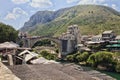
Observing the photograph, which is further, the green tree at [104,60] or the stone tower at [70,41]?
the stone tower at [70,41]

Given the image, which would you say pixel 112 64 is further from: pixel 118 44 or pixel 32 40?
pixel 32 40

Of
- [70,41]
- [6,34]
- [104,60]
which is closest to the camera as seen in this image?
[104,60]

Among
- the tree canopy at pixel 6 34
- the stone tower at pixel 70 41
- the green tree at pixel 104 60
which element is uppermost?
the tree canopy at pixel 6 34

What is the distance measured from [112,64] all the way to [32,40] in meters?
60.1

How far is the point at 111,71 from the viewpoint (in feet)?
235

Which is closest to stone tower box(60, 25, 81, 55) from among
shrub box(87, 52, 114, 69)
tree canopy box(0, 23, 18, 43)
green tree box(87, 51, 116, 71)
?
tree canopy box(0, 23, 18, 43)

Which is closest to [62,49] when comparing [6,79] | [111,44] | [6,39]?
[111,44]

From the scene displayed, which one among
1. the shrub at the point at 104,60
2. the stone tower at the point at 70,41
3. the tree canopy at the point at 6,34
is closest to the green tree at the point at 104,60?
the shrub at the point at 104,60

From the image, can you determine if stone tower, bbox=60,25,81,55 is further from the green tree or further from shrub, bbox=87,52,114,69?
shrub, bbox=87,52,114,69

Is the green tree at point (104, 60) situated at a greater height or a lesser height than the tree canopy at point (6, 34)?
lesser

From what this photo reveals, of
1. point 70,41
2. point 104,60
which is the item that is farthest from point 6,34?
point 70,41

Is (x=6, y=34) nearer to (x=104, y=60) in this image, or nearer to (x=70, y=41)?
(x=104, y=60)

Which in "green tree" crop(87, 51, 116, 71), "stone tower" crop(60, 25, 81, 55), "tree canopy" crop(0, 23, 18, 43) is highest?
"tree canopy" crop(0, 23, 18, 43)

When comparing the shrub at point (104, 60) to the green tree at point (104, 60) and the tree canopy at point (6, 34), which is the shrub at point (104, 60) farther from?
the tree canopy at point (6, 34)
